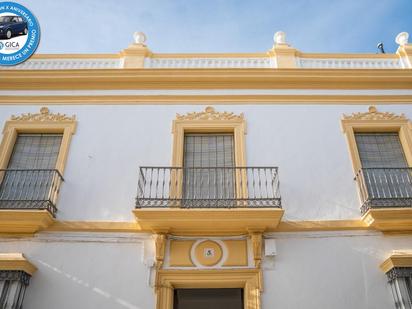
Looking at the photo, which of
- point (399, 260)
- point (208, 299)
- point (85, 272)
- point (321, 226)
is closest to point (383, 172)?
point (321, 226)

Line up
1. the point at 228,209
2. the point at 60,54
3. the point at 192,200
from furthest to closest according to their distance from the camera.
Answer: the point at 60,54 < the point at 192,200 < the point at 228,209

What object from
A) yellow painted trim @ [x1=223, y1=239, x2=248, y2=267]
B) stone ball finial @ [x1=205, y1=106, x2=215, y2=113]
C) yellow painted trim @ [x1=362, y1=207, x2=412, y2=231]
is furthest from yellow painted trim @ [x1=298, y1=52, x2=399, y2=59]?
yellow painted trim @ [x1=223, y1=239, x2=248, y2=267]

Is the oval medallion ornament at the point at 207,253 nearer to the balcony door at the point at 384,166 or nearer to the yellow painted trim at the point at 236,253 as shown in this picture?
the yellow painted trim at the point at 236,253

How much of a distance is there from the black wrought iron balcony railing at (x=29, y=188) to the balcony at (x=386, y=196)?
4926 millimetres

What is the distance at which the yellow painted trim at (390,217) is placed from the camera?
18.4 ft

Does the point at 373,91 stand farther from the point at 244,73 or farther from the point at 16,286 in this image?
the point at 16,286

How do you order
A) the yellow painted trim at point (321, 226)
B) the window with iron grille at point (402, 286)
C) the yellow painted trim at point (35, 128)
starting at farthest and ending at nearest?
the yellow painted trim at point (35, 128), the yellow painted trim at point (321, 226), the window with iron grille at point (402, 286)

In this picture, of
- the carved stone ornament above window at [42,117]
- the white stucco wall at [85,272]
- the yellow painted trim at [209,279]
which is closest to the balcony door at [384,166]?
the yellow painted trim at [209,279]

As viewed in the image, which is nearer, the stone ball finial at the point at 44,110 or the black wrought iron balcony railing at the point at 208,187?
the black wrought iron balcony railing at the point at 208,187

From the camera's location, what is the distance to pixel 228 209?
5539 mm

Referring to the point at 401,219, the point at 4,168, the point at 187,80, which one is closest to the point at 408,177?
the point at 401,219

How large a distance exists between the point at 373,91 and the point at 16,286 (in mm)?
6935

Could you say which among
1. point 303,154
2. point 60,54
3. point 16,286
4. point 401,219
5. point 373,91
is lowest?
point 16,286

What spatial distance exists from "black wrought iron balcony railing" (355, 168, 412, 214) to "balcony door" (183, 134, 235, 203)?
2109 millimetres
